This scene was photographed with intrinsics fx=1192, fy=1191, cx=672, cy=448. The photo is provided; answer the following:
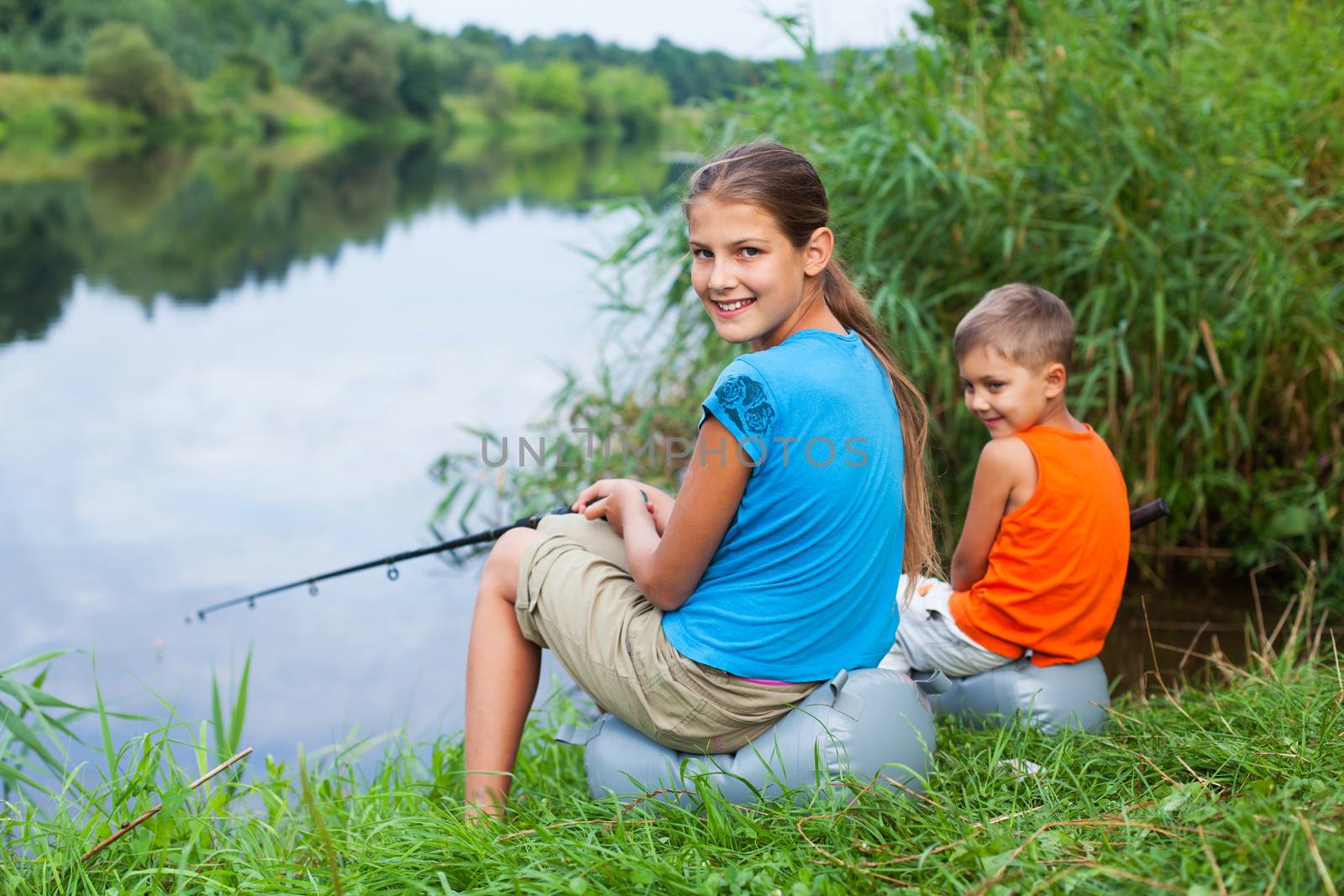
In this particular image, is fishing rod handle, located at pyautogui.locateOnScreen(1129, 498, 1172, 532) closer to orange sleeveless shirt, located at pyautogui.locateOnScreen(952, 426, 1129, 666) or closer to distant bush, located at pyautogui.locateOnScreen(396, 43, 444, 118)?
orange sleeveless shirt, located at pyautogui.locateOnScreen(952, 426, 1129, 666)

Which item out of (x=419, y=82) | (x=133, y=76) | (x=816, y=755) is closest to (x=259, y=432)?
(x=816, y=755)

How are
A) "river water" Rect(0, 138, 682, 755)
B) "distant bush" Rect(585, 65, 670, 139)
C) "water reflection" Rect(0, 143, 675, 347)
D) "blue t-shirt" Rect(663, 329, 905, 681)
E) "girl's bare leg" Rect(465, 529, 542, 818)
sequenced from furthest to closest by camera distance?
1. "distant bush" Rect(585, 65, 670, 139)
2. "water reflection" Rect(0, 143, 675, 347)
3. "river water" Rect(0, 138, 682, 755)
4. "girl's bare leg" Rect(465, 529, 542, 818)
5. "blue t-shirt" Rect(663, 329, 905, 681)

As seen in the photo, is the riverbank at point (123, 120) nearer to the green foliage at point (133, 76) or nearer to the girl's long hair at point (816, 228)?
the green foliage at point (133, 76)

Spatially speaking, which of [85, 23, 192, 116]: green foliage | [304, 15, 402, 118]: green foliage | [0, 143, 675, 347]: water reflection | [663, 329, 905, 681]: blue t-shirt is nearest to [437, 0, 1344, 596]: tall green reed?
[0, 143, 675, 347]: water reflection

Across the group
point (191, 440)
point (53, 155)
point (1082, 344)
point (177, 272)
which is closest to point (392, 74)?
point (53, 155)

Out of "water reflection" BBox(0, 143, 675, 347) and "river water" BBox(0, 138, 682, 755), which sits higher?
"water reflection" BBox(0, 143, 675, 347)

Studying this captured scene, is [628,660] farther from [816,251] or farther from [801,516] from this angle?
[816,251]

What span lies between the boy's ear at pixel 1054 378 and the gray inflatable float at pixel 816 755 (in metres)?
0.68

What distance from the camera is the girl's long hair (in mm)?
1943

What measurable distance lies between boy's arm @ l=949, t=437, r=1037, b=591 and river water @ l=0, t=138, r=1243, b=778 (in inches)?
53.9

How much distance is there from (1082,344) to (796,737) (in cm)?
224

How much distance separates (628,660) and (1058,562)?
2.85ft

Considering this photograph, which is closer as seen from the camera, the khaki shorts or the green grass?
the green grass

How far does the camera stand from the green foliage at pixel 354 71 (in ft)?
144
